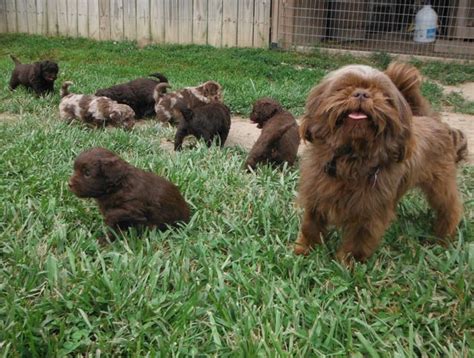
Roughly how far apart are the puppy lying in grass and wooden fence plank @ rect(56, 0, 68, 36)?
796cm

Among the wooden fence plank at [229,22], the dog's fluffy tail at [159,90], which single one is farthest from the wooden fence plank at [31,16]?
the dog's fluffy tail at [159,90]

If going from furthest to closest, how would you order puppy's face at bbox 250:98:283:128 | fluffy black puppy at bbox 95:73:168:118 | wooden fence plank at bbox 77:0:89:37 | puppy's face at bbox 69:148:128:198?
wooden fence plank at bbox 77:0:89:37, fluffy black puppy at bbox 95:73:168:118, puppy's face at bbox 250:98:283:128, puppy's face at bbox 69:148:128:198

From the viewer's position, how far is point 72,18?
14.3 metres

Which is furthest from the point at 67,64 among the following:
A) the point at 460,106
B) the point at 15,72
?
the point at 460,106

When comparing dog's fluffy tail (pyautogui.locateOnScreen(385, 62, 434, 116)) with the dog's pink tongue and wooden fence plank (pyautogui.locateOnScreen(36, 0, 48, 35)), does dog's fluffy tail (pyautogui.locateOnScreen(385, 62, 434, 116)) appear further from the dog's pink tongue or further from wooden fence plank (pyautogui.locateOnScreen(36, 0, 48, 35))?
wooden fence plank (pyautogui.locateOnScreen(36, 0, 48, 35))

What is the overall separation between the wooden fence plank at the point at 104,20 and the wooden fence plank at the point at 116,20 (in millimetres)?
111

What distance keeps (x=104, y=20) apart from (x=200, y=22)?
266cm

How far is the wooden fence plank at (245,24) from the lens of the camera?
13148 mm

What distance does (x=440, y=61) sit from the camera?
1247 cm

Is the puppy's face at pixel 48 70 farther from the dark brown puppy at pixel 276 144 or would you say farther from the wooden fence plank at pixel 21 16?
the wooden fence plank at pixel 21 16

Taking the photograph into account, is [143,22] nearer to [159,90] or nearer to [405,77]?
[159,90]

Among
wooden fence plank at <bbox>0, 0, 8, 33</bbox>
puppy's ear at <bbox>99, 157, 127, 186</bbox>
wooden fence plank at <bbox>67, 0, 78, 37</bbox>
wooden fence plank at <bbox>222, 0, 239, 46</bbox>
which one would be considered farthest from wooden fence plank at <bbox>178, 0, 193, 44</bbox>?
puppy's ear at <bbox>99, 157, 127, 186</bbox>

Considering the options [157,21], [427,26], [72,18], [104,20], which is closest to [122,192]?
[157,21]

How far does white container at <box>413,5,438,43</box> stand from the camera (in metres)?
14.4
